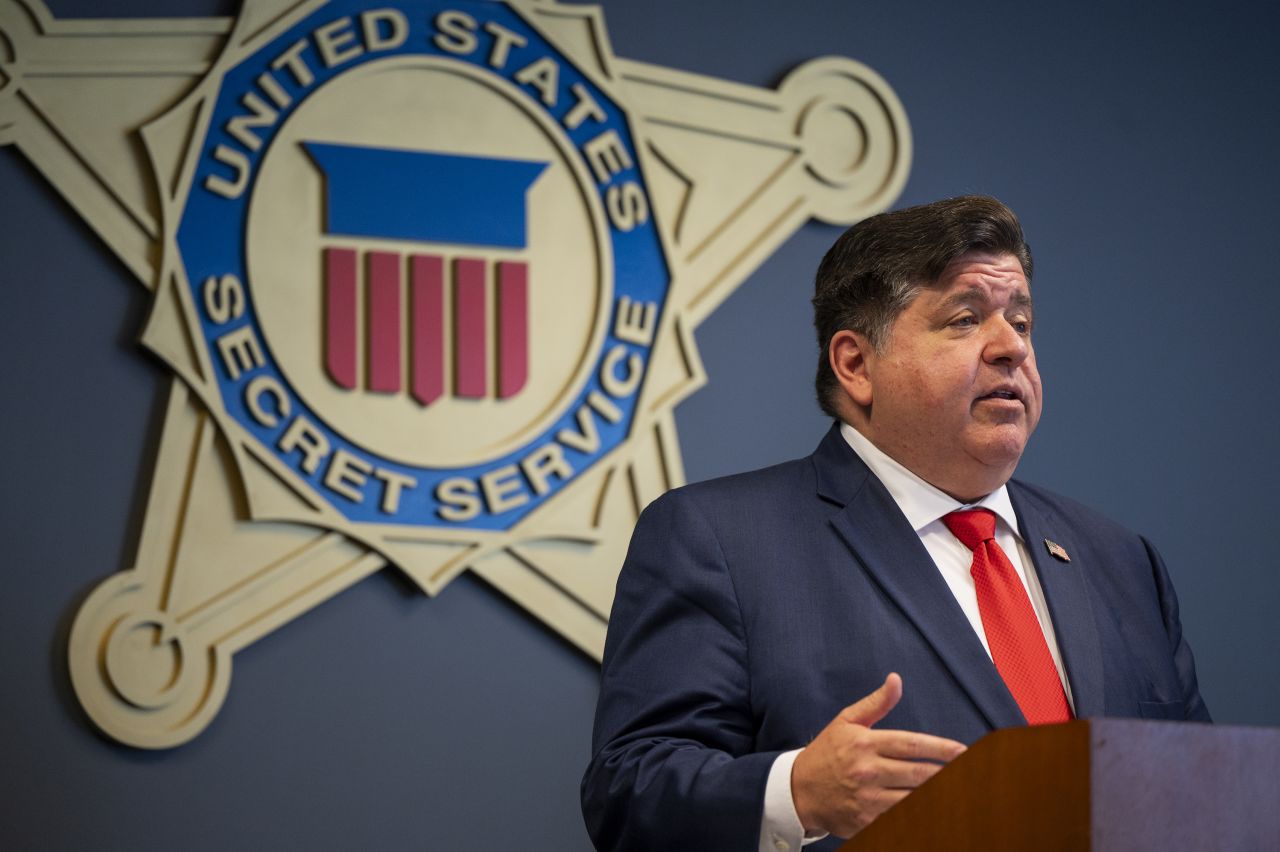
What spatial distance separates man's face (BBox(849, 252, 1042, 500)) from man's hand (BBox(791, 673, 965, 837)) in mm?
651

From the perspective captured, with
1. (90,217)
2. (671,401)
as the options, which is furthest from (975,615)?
(90,217)

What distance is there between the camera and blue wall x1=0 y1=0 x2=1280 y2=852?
257 centimetres

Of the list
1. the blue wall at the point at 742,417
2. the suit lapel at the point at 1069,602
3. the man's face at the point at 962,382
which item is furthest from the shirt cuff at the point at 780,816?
the blue wall at the point at 742,417

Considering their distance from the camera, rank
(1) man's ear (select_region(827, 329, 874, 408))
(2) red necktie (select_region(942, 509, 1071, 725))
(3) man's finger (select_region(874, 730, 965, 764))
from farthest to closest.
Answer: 1. (1) man's ear (select_region(827, 329, 874, 408))
2. (2) red necktie (select_region(942, 509, 1071, 725))
3. (3) man's finger (select_region(874, 730, 965, 764))

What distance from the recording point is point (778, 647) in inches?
73.5

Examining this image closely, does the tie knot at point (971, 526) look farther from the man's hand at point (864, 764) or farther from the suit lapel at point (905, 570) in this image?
the man's hand at point (864, 764)

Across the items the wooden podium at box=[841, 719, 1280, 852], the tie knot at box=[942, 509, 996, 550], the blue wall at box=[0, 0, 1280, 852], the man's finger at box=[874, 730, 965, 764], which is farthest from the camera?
the blue wall at box=[0, 0, 1280, 852]

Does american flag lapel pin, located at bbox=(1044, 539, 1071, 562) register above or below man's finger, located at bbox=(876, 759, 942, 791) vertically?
above

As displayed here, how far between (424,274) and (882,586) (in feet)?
4.02

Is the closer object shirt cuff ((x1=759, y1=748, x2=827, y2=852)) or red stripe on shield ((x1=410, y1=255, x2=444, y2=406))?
shirt cuff ((x1=759, y1=748, x2=827, y2=852))

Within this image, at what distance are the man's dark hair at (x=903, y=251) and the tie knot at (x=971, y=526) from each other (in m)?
0.26

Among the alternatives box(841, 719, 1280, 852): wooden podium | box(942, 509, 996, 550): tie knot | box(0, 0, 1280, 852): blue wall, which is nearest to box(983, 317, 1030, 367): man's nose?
box(942, 509, 996, 550): tie knot

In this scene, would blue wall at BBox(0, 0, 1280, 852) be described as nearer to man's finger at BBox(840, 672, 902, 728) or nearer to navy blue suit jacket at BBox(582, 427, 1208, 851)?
navy blue suit jacket at BBox(582, 427, 1208, 851)

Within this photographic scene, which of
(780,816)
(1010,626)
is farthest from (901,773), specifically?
(1010,626)
